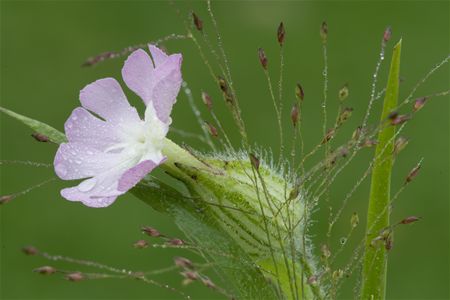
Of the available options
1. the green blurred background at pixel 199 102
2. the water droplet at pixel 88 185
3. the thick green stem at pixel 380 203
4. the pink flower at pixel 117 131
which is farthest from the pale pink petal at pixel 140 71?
the green blurred background at pixel 199 102

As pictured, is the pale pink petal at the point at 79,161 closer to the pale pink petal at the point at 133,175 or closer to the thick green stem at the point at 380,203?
the pale pink petal at the point at 133,175

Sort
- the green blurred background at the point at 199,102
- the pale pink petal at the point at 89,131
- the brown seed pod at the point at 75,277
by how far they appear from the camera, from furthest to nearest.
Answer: the green blurred background at the point at 199,102 → the pale pink petal at the point at 89,131 → the brown seed pod at the point at 75,277

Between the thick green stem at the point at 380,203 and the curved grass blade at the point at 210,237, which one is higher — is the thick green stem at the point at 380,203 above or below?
above

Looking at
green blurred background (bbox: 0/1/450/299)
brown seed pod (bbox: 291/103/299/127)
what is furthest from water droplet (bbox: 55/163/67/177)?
green blurred background (bbox: 0/1/450/299)

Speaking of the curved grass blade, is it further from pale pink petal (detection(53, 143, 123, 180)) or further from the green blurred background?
the green blurred background

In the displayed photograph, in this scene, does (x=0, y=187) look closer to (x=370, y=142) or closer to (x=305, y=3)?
(x=305, y=3)

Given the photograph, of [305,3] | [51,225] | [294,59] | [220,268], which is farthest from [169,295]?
[220,268]

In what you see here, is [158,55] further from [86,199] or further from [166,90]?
[86,199]

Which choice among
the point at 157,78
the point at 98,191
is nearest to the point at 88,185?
the point at 98,191
